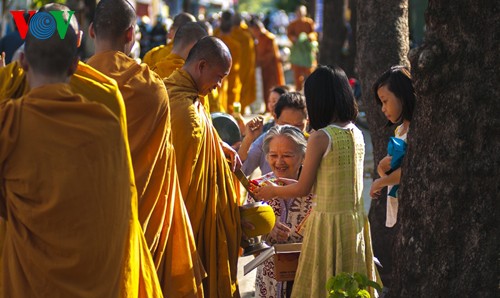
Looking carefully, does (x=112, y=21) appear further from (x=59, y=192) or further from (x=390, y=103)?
(x=59, y=192)

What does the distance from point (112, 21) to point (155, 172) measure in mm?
809

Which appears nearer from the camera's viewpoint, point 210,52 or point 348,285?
point 348,285

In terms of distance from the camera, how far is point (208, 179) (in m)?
5.99

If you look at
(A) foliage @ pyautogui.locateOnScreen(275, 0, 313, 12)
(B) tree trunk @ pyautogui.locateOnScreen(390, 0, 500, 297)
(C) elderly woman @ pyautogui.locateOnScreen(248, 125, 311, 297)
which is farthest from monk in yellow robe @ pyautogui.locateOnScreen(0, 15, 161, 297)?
(A) foliage @ pyautogui.locateOnScreen(275, 0, 313, 12)

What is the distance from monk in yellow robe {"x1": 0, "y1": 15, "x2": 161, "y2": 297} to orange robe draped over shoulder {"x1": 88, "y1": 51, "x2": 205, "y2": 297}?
96cm

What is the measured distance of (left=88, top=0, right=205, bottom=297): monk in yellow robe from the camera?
533 centimetres

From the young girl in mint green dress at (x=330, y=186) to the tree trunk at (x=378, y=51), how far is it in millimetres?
2248

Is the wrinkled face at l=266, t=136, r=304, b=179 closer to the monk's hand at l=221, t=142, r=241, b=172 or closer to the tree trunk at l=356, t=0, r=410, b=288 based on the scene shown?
the monk's hand at l=221, t=142, r=241, b=172

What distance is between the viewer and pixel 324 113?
5.71 m

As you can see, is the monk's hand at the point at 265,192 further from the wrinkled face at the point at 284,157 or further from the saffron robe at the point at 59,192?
the saffron robe at the point at 59,192

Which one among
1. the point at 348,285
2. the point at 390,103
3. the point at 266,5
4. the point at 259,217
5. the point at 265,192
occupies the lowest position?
the point at 348,285

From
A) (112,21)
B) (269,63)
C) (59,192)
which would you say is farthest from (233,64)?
(59,192)

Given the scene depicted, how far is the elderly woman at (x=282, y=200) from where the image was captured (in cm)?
636

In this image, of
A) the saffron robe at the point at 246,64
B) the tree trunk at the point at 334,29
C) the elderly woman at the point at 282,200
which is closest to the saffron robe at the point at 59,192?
the elderly woman at the point at 282,200
